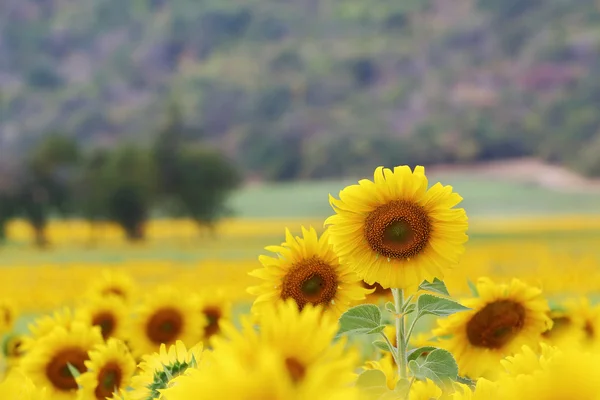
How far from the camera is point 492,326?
200 cm

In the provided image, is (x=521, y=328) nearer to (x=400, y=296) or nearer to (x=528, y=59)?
(x=400, y=296)

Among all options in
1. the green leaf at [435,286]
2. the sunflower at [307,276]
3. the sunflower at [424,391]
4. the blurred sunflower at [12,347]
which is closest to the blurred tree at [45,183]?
the blurred sunflower at [12,347]

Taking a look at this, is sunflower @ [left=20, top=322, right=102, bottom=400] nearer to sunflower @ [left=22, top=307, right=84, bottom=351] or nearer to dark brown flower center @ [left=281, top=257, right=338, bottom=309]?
sunflower @ [left=22, top=307, right=84, bottom=351]

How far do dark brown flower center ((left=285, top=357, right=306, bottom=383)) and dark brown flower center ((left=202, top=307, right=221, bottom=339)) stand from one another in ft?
5.87

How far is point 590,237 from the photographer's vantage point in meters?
25.9

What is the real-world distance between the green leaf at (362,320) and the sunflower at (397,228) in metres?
0.08

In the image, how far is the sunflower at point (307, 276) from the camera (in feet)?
5.60

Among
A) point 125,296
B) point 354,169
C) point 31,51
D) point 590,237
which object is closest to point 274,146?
point 354,169

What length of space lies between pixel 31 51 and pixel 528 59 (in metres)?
40.9

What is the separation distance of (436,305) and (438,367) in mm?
113

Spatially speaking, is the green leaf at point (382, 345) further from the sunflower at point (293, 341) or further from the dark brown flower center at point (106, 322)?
the dark brown flower center at point (106, 322)

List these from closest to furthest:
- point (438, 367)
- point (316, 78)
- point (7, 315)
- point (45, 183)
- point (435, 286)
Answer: point (438, 367), point (435, 286), point (7, 315), point (45, 183), point (316, 78)

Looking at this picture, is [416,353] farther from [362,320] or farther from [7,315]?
[7,315]

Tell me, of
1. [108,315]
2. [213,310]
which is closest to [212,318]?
[213,310]
